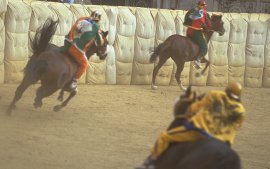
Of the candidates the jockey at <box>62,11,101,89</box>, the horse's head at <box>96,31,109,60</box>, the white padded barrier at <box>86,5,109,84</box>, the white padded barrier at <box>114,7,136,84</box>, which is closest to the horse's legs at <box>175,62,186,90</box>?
the white padded barrier at <box>114,7,136,84</box>

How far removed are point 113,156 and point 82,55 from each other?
2.82m

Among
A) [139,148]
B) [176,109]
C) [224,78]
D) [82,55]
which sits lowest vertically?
[224,78]

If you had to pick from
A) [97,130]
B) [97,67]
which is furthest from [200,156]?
[97,67]

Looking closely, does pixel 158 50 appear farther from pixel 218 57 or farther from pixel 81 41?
pixel 81 41

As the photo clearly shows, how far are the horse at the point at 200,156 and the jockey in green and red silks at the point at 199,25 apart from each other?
11741 millimetres

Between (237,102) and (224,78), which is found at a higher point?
(237,102)

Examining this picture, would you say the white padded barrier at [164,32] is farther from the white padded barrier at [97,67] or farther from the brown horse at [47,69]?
the brown horse at [47,69]

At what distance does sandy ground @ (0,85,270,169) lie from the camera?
809 cm

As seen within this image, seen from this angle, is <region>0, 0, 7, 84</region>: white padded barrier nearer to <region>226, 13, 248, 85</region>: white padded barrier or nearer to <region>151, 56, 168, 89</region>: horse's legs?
<region>151, 56, 168, 89</region>: horse's legs

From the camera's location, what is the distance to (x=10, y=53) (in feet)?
45.5

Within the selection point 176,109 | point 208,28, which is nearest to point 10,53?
point 208,28

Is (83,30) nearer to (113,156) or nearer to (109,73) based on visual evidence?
(113,156)

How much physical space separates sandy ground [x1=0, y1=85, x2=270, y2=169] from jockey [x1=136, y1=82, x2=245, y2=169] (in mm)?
3670

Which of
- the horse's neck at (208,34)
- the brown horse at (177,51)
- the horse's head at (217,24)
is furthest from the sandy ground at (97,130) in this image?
the horse's head at (217,24)
